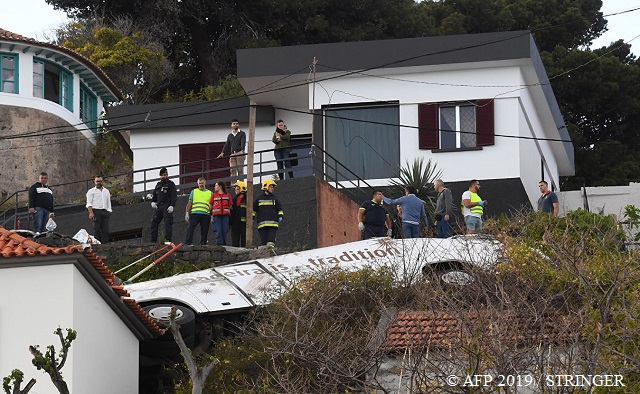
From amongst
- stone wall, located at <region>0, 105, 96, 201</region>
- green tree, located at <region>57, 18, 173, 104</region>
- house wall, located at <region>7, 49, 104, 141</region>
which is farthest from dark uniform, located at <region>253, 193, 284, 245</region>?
green tree, located at <region>57, 18, 173, 104</region>

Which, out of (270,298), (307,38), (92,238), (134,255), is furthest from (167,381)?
(307,38)

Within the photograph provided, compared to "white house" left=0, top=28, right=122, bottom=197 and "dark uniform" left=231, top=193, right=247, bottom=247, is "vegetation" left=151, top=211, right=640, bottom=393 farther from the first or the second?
"white house" left=0, top=28, right=122, bottom=197

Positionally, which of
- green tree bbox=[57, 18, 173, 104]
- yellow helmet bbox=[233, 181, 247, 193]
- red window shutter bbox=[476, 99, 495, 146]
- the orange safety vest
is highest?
green tree bbox=[57, 18, 173, 104]

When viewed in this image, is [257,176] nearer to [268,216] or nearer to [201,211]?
[201,211]

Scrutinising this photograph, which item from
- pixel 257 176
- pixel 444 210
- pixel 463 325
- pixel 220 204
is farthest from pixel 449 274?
pixel 257 176

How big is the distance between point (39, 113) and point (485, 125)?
52.8 feet

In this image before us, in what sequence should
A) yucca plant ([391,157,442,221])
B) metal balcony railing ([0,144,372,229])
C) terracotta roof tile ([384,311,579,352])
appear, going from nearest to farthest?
terracotta roof tile ([384,311,579,352]) → yucca plant ([391,157,442,221]) → metal balcony railing ([0,144,372,229])

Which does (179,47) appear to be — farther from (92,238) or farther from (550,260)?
(550,260)

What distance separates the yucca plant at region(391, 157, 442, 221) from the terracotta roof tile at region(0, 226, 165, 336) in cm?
950

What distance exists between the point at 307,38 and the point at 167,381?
96.5ft

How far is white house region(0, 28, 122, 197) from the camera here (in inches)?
1742

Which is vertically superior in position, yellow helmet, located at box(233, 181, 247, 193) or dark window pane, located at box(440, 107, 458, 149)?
dark window pane, located at box(440, 107, 458, 149)

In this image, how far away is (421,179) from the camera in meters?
32.7

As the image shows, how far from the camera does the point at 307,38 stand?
52.2 metres
